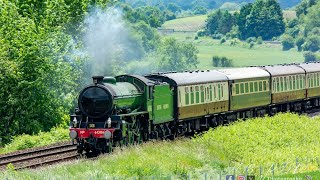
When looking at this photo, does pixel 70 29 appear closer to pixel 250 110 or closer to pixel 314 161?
pixel 250 110

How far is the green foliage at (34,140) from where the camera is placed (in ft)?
106

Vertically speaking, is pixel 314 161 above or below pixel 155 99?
below

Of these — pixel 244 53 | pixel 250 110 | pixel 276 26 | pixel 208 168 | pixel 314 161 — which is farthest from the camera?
pixel 276 26

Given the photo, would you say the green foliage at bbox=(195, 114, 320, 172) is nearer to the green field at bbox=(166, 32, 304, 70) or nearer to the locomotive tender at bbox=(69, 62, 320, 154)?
the locomotive tender at bbox=(69, 62, 320, 154)

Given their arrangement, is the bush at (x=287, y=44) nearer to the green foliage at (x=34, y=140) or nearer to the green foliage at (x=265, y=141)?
the green foliage at (x=265, y=141)

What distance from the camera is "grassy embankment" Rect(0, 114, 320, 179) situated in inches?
874

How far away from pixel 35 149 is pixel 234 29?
171780 mm

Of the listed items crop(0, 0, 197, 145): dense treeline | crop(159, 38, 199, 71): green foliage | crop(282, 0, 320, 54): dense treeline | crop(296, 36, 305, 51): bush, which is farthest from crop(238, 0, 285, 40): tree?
crop(0, 0, 197, 145): dense treeline

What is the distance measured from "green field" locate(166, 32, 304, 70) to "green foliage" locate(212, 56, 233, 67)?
0.77 m

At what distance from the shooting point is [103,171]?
2214 cm

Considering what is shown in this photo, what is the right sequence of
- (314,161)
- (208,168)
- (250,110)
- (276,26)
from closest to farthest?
(208,168), (314,161), (250,110), (276,26)

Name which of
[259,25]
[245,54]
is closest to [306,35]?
[259,25]

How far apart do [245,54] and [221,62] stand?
34.0ft

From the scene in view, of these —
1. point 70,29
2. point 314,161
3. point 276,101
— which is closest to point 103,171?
point 314,161
